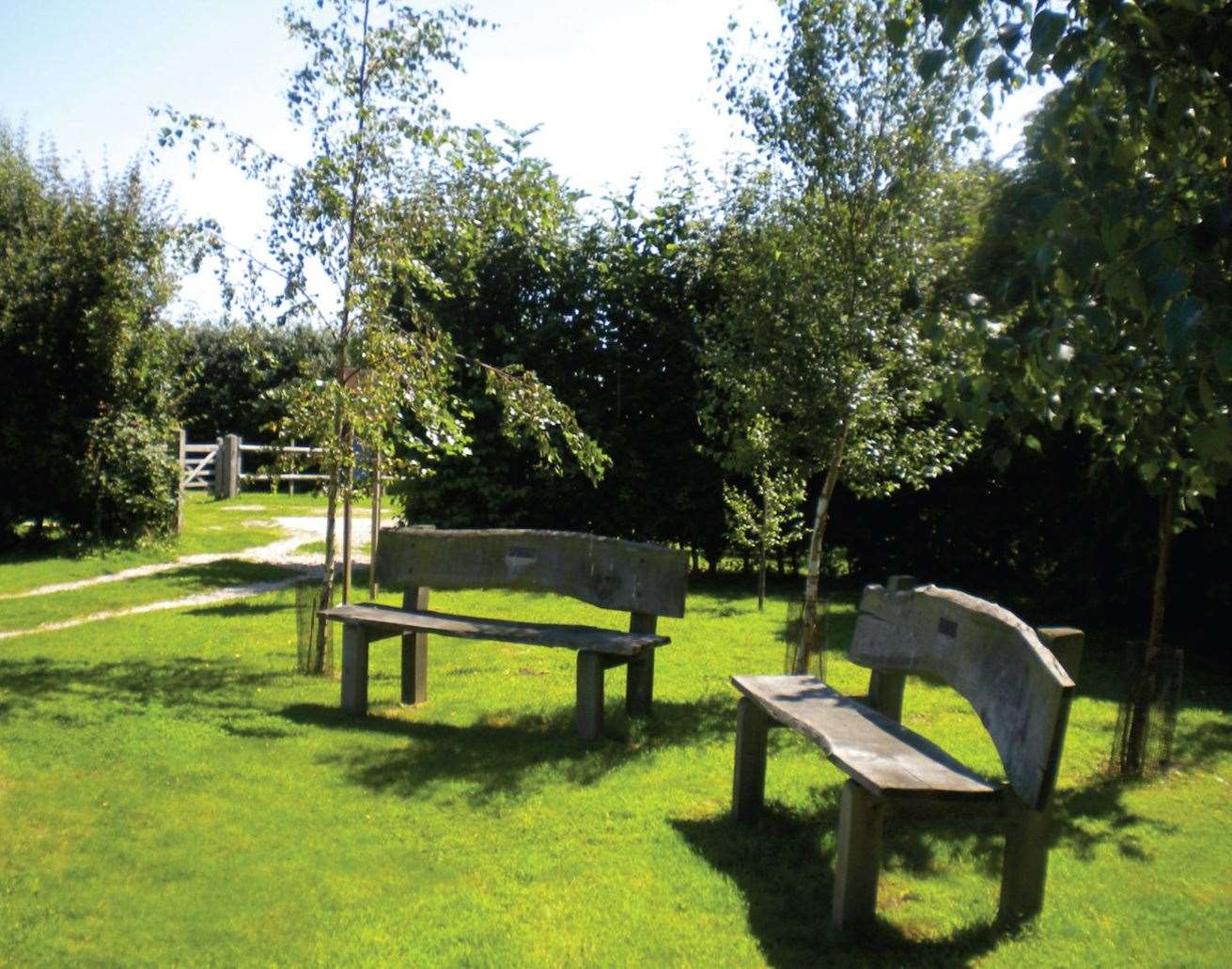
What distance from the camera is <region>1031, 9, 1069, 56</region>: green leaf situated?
3.38 m

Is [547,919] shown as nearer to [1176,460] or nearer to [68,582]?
[1176,460]

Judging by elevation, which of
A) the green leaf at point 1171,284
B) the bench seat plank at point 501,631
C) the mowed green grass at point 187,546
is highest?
the green leaf at point 1171,284

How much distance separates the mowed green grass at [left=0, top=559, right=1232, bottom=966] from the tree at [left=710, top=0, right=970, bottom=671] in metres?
1.97

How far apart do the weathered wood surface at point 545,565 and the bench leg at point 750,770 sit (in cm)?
192

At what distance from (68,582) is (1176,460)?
40.0 feet

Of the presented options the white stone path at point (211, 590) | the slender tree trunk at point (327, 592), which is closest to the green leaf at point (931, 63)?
the slender tree trunk at point (327, 592)

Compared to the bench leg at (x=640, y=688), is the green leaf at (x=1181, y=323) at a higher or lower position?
higher

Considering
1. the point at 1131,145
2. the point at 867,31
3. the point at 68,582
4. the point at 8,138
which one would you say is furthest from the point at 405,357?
the point at 8,138

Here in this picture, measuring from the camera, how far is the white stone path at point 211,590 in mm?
11500

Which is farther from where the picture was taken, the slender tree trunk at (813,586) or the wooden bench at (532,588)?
the slender tree trunk at (813,586)

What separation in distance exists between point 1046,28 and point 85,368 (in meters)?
14.9

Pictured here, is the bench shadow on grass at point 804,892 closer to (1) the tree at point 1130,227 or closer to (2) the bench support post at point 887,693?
(2) the bench support post at point 887,693

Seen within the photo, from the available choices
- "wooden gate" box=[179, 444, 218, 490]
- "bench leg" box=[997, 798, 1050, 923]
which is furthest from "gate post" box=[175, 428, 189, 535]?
"bench leg" box=[997, 798, 1050, 923]

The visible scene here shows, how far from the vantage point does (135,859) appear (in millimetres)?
4930
